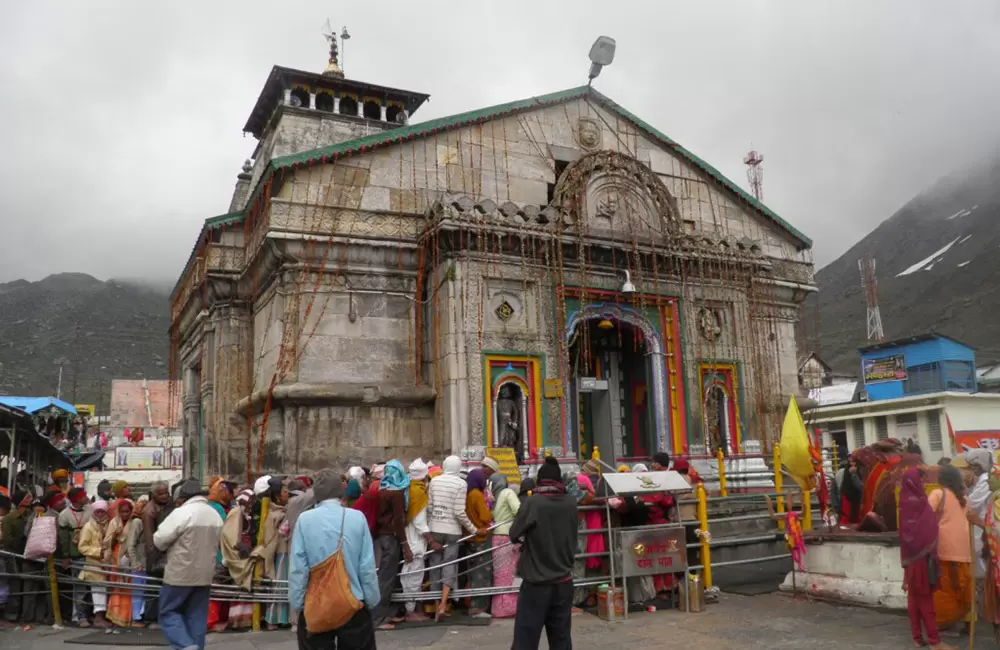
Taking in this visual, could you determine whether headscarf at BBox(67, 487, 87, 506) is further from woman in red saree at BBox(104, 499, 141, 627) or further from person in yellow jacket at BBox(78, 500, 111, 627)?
woman in red saree at BBox(104, 499, 141, 627)

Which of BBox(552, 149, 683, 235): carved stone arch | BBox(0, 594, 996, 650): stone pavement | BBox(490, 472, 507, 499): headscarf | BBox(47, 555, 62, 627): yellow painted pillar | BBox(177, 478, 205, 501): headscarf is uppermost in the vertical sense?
BBox(552, 149, 683, 235): carved stone arch

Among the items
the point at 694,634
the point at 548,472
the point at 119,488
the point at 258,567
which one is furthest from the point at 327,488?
the point at 119,488

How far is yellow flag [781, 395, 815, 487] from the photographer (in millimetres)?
10844

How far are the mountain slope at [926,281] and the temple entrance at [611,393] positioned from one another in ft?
168

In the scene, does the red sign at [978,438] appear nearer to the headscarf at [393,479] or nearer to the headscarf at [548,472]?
the headscarf at [393,479]

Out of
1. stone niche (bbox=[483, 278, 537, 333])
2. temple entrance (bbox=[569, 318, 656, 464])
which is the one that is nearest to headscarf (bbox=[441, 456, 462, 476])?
stone niche (bbox=[483, 278, 537, 333])

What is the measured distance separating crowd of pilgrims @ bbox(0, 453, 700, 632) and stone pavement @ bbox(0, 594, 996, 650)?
0.45 metres

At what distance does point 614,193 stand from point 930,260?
14622cm

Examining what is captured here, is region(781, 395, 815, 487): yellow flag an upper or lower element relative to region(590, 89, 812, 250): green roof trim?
lower

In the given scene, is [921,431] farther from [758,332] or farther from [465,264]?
[465,264]

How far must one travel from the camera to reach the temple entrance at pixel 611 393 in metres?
19.1

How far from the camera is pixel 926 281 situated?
414ft

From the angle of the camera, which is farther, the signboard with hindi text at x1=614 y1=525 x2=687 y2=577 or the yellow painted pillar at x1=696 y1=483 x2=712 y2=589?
the yellow painted pillar at x1=696 y1=483 x2=712 y2=589

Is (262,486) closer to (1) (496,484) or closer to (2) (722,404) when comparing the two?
(1) (496,484)
